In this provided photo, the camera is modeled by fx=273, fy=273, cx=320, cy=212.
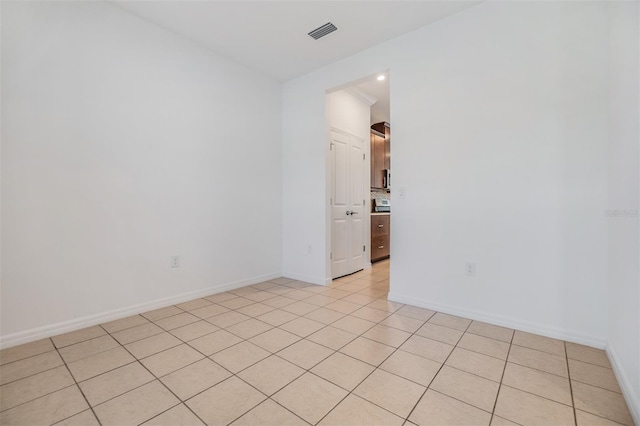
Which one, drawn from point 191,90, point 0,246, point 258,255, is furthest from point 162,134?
point 258,255

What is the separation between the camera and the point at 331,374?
1.64 meters

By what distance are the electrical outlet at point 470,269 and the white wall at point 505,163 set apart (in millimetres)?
38

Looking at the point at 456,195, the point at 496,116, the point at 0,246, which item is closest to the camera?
the point at 0,246

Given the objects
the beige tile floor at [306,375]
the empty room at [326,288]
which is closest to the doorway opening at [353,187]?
the empty room at [326,288]

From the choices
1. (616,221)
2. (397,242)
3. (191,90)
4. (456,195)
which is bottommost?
(397,242)

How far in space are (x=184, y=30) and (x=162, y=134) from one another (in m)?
1.10

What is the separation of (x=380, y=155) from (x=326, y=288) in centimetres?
312

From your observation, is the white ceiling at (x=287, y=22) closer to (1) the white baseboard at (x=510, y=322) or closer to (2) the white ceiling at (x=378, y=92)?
(2) the white ceiling at (x=378, y=92)

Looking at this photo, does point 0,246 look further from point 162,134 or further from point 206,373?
point 206,373

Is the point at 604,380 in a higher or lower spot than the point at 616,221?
lower

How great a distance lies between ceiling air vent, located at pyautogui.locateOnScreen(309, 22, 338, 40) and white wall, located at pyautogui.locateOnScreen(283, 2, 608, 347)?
1.83ft

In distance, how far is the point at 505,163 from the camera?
229 cm

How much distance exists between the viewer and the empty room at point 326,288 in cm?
148

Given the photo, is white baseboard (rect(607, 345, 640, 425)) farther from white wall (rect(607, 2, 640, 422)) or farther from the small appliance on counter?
the small appliance on counter
